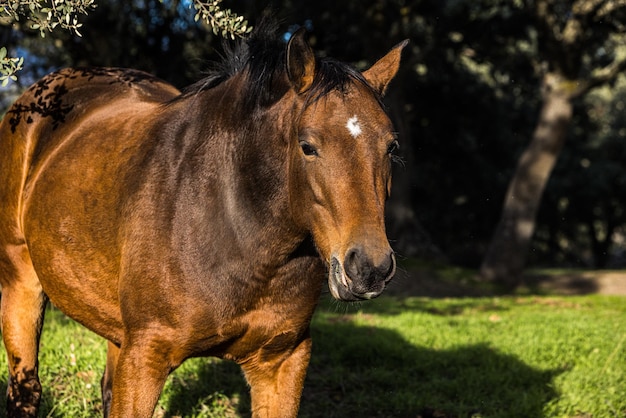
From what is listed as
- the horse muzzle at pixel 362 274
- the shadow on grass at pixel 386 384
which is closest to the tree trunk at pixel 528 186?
the shadow on grass at pixel 386 384

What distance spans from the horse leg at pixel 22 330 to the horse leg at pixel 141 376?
4.29 feet

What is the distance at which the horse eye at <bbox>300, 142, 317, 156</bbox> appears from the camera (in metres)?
2.97

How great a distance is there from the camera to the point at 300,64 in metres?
3.14

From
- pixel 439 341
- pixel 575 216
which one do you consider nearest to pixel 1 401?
pixel 439 341

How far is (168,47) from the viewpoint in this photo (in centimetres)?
1734

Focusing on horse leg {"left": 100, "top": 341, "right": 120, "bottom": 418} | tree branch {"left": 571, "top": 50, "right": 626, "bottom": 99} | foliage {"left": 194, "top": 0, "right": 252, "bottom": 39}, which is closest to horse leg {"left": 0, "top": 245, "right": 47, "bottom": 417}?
horse leg {"left": 100, "top": 341, "right": 120, "bottom": 418}

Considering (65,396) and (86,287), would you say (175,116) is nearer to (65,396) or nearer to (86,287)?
(86,287)

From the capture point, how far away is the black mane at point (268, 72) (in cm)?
312

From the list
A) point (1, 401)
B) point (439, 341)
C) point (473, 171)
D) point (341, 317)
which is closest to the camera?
point (1, 401)

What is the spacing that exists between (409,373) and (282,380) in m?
3.42

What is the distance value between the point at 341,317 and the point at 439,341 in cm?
147

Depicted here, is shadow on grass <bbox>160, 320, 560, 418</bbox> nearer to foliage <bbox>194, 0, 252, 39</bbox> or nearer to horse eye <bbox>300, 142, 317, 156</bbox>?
foliage <bbox>194, 0, 252, 39</bbox>

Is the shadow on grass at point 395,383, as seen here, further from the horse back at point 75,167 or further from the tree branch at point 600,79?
the tree branch at point 600,79

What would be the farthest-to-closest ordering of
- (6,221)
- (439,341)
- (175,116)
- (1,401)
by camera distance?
(439,341)
(1,401)
(6,221)
(175,116)
